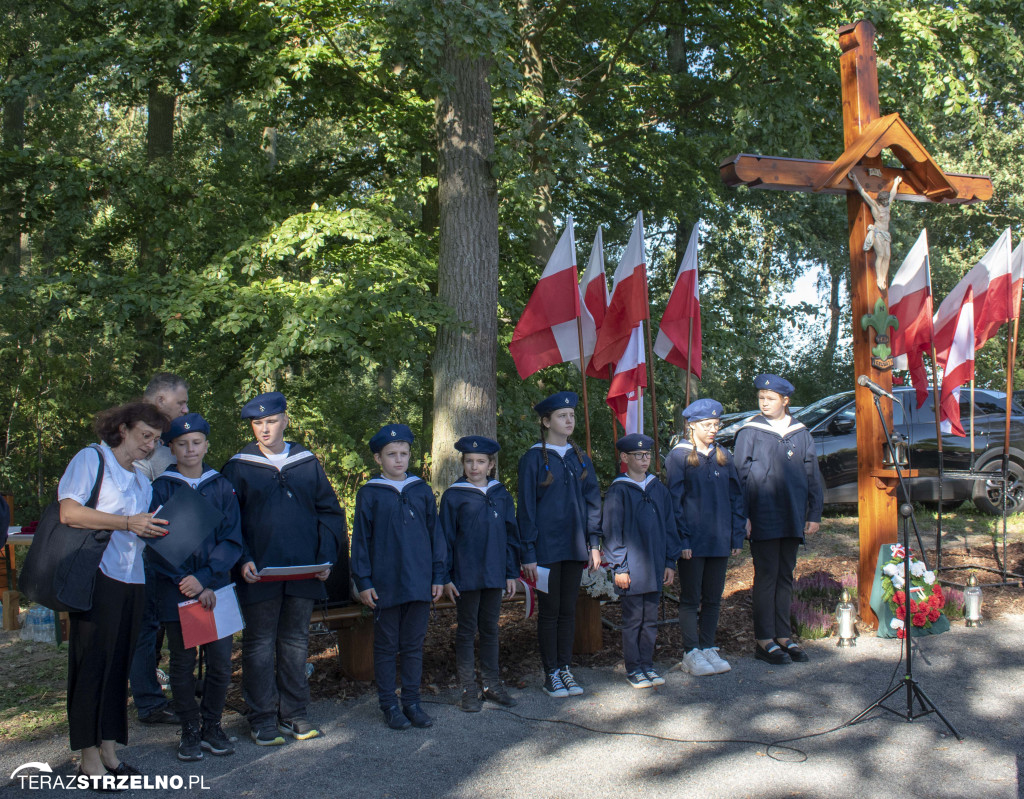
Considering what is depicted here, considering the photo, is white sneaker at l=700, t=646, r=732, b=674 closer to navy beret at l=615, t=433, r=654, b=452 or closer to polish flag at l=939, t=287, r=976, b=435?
navy beret at l=615, t=433, r=654, b=452

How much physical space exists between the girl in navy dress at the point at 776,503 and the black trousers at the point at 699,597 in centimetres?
34

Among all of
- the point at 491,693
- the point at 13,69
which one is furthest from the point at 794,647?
the point at 13,69

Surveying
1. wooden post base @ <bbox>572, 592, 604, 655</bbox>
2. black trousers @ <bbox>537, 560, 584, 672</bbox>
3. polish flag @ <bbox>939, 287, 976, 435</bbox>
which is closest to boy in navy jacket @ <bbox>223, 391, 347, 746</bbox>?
black trousers @ <bbox>537, 560, 584, 672</bbox>

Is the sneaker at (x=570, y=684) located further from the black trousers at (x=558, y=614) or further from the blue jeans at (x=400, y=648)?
the blue jeans at (x=400, y=648)

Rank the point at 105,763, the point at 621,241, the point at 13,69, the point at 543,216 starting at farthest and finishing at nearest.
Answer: the point at 621,241 < the point at 543,216 < the point at 13,69 < the point at 105,763

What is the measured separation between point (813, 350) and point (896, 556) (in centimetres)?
2572

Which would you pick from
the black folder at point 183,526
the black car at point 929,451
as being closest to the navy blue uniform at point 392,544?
the black folder at point 183,526

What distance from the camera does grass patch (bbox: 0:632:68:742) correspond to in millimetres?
5012

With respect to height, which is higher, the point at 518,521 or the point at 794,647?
the point at 518,521

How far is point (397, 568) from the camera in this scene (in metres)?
5.04

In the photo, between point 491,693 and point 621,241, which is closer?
point 491,693

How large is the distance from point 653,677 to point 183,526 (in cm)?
309

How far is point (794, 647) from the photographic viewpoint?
6.18 metres

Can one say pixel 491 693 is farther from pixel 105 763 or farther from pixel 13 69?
pixel 13 69
